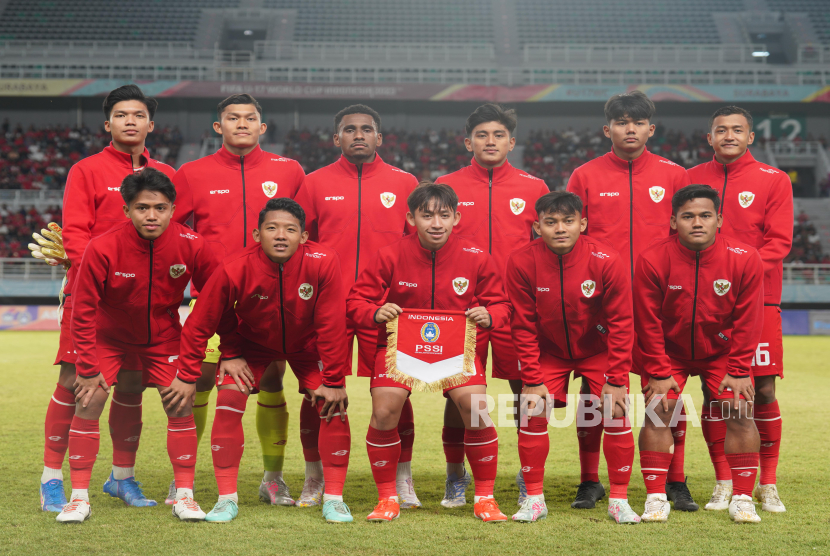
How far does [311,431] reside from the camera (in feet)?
15.1

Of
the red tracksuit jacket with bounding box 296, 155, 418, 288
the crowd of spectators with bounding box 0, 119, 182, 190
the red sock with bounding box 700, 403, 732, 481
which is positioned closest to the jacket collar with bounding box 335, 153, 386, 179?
the red tracksuit jacket with bounding box 296, 155, 418, 288

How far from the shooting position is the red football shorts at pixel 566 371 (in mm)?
4293

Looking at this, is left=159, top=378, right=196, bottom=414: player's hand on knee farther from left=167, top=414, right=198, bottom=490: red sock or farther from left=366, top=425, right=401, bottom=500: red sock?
left=366, top=425, right=401, bottom=500: red sock

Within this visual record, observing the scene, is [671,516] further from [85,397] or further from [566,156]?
[566,156]

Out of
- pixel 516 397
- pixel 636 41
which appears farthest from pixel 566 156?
pixel 516 397

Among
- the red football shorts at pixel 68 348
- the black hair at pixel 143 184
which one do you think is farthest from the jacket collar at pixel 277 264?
the red football shorts at pixel 68 348

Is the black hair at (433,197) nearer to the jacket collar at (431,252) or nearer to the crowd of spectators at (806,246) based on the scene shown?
the jacket collar at (431,252)

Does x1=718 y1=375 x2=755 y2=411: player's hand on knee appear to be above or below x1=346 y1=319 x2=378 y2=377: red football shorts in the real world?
below

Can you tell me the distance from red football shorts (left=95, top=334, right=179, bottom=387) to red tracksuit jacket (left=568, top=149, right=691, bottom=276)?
272 cm

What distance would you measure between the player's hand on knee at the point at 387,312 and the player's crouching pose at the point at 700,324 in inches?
55.2

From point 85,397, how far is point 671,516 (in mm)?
3319

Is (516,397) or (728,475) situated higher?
(516,397)

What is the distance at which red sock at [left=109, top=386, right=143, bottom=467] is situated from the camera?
180 inches

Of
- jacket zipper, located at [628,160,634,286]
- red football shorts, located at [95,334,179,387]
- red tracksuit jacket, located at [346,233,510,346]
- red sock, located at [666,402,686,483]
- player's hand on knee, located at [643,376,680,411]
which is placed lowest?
red sock, located at [666,402,686,483]
